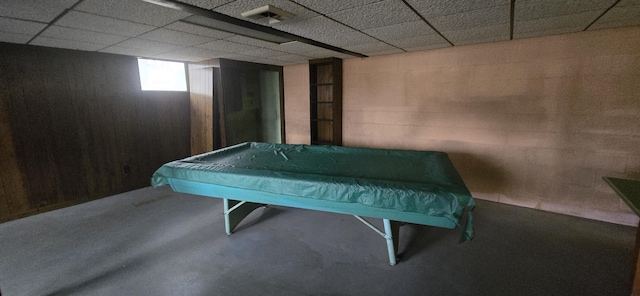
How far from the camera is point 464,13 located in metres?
2.11

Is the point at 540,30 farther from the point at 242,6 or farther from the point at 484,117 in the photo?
the point at 242,6

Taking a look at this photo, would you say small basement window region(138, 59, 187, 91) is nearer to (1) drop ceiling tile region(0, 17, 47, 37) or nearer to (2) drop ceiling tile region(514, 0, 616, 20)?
(1) drop ceiling tile region(0, 17, 47, 37)

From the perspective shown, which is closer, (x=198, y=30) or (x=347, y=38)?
(x=198, y=30)

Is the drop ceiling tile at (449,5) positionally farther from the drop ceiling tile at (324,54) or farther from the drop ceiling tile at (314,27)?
the drop ceiling tile at (324,54)

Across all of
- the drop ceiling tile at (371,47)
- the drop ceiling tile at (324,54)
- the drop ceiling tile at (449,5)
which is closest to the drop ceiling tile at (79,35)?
the drop ceiling tile at (324,54)

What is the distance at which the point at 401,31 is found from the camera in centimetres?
262

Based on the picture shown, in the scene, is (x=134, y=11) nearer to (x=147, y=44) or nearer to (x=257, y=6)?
(x=257, y=6)

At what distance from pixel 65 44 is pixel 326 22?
10.1ft

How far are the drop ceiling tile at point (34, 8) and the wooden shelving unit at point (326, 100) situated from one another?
3.09m

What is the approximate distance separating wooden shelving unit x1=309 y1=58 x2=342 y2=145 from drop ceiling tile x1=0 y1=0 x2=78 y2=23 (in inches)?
122

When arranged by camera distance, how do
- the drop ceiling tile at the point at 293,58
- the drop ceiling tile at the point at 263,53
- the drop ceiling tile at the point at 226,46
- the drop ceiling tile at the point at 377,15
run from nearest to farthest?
1. the drop ceiling tile at the point at 377,15
2. the drop ceiling tile at the point at 226,46
3. the drop ceiling tile at the point at 263,53
4. the drop ceiling tile at the point at 293,58

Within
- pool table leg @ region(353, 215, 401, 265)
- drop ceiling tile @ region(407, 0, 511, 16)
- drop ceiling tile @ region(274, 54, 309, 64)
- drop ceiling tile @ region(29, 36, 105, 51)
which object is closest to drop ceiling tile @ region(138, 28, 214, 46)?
drop ceiling tile @ region(29, 36, 105, 51)

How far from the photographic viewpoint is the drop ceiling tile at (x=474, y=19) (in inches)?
81.8

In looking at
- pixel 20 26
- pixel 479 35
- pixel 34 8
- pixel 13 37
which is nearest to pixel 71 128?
pixel 13 37
